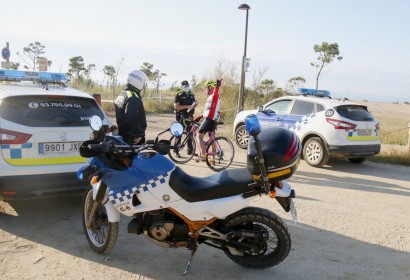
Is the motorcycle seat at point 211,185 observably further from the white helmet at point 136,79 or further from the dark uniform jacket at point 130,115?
the white helmet at point 136,79

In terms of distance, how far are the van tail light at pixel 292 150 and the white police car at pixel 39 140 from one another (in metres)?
2.59

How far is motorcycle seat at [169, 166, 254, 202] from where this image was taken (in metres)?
3.45

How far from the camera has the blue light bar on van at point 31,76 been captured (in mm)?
5855

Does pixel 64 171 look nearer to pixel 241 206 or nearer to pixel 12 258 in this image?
pixel 12 258

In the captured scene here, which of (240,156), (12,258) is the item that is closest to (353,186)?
(240,156)

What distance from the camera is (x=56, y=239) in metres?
4.42

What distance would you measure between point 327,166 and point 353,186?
1835 mm

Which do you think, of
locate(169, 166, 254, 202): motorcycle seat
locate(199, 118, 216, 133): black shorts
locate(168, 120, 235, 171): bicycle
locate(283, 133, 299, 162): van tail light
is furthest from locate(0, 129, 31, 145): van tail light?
locate(199, 118, 216, 133): black shorts

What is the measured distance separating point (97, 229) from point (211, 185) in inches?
58.1

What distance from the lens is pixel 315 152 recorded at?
922cm

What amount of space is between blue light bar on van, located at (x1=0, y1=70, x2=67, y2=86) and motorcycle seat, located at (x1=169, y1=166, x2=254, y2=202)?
3.26 metres

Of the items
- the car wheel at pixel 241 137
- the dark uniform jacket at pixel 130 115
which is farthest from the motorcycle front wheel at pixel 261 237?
the car wheel at pixel 241 137

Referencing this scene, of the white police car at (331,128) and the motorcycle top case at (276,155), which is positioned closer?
the motorcycle top case at (276,155)

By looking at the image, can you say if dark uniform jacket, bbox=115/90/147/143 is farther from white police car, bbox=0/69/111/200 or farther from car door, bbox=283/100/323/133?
car door, bbox=283/100/323/133
